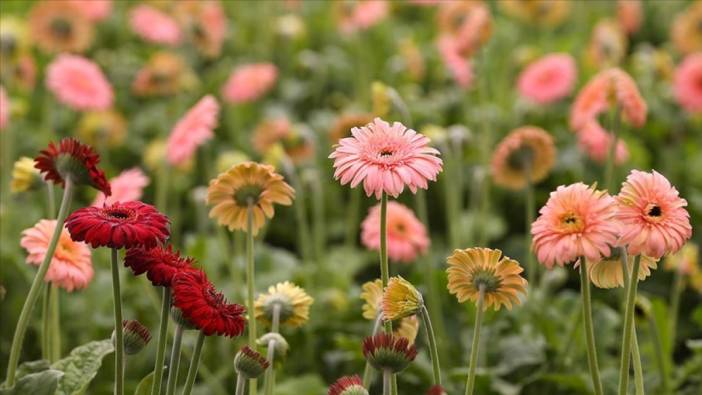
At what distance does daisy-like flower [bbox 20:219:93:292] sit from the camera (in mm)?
1789

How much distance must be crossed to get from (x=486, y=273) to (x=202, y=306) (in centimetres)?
41

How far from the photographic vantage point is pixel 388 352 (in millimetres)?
1491

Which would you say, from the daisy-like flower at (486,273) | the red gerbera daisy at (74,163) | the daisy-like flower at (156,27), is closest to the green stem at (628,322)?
the daisy-like flower at (486,273)

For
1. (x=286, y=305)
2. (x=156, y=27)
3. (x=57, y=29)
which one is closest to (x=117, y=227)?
(x=286, y=305)

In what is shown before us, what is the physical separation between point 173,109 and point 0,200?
111cm

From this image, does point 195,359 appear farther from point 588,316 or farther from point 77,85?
point 77,85

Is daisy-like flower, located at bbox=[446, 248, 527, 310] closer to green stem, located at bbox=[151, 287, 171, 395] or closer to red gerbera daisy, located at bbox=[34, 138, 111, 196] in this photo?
green stem, located at bbox=[151, 287, 171, 395]

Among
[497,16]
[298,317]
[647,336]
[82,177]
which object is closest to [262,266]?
[647,336]

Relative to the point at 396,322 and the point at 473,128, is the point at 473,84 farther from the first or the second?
the point at 396,322

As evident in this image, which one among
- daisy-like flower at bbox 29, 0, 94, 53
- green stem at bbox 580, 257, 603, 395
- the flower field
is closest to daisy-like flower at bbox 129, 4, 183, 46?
the flower field

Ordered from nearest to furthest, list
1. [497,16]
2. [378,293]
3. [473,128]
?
[378,293], [473,128], [497,16]

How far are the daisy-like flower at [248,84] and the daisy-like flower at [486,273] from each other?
2.85m

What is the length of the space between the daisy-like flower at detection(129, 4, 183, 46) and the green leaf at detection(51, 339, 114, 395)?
2925 mm

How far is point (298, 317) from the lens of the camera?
Answer: 6.11 feet
